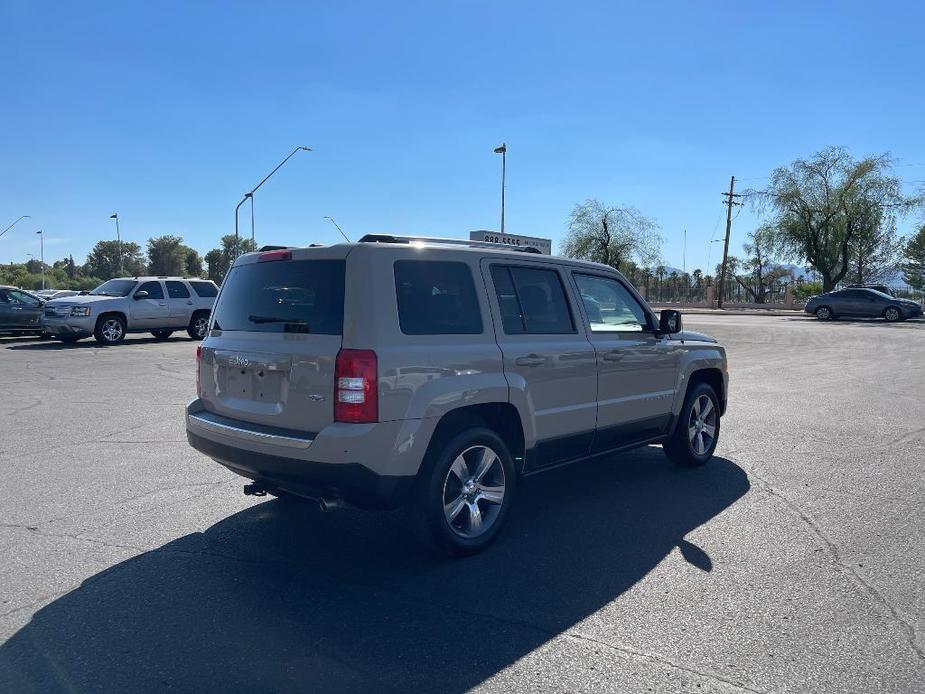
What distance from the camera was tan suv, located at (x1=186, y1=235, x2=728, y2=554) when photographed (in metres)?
3.97

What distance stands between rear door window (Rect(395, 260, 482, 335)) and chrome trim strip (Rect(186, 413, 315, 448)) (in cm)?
86

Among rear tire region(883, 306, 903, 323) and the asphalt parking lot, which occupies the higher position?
rear tire region(883, 306, 903, 323)

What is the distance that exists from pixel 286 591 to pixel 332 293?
1.66m

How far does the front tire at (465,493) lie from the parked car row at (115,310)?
1637 cm

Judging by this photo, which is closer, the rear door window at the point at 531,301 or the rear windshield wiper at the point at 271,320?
the rear windshield wiper at the point at 271,320

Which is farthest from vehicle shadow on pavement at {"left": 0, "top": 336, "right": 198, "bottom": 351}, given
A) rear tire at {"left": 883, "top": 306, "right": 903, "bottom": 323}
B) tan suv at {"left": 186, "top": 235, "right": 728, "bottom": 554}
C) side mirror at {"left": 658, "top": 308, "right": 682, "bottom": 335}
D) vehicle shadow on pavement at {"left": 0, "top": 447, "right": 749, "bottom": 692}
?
rear tire at {"left": 883, "top": 306, "right": 903, "bottom": 323}

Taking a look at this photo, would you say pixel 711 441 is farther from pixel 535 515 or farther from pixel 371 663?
pixel 371 663

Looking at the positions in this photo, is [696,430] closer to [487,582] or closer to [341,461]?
[487,582]

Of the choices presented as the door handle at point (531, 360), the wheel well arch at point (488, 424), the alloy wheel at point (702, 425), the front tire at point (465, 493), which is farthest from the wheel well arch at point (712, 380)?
the front tire at point (465, 493)

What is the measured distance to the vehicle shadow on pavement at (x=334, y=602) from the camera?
309cm

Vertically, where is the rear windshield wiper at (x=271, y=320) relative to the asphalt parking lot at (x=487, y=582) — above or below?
above

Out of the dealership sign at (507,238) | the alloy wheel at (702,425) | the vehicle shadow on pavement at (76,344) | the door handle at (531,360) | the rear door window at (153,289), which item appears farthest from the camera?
the dealership sign at (507,238)

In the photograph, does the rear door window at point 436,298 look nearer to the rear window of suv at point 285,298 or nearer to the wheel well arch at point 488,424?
the rear window of suv at point 285,298

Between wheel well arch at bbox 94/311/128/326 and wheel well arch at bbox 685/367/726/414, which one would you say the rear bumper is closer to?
wheel well arch at bbox 685/367/726/414
